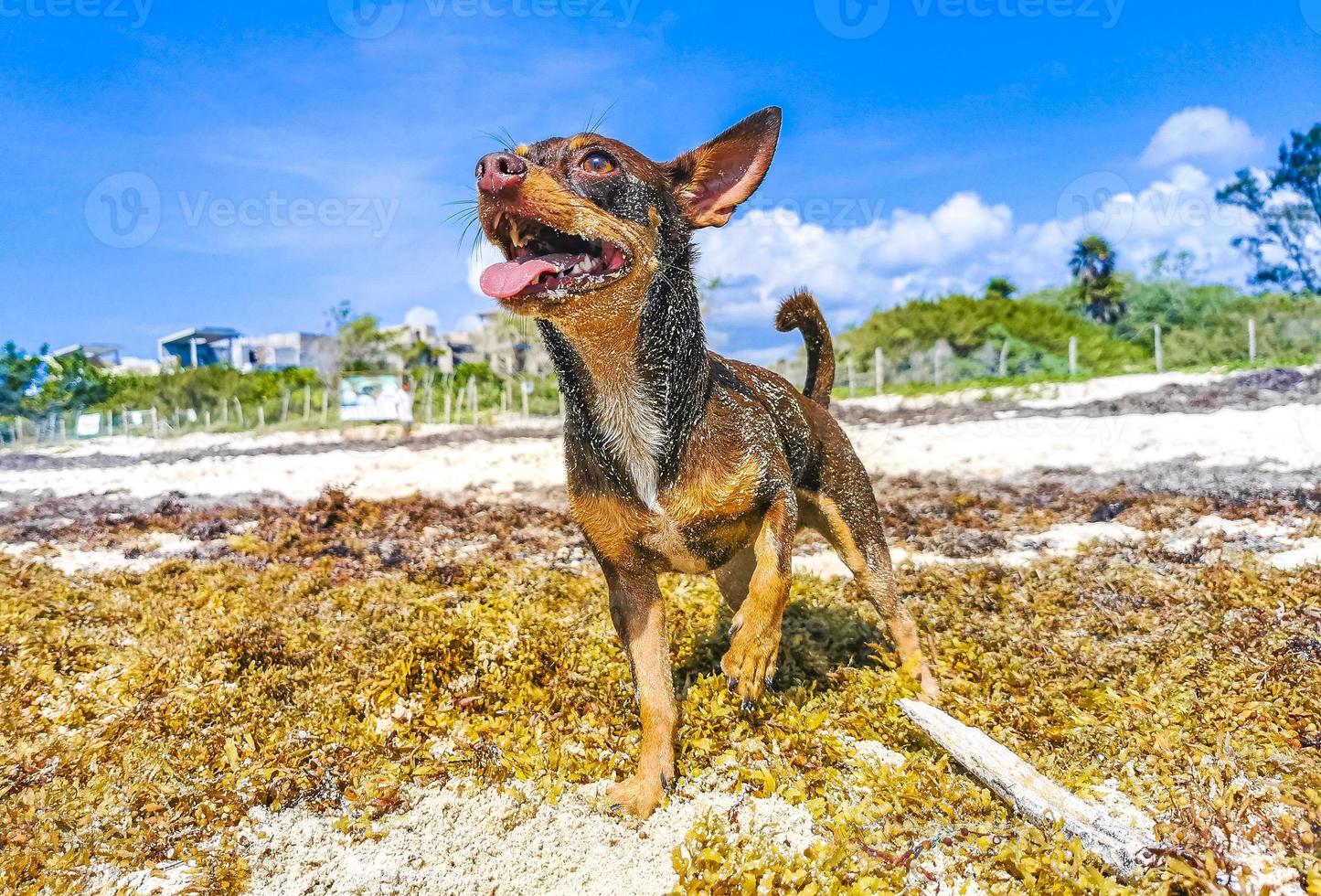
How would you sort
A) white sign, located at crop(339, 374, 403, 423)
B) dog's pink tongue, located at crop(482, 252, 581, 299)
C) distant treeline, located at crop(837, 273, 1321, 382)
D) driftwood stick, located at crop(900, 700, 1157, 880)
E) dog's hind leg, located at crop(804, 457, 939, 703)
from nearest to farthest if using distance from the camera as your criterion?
driftwood stick, located at crop(900, 700, 1157, 880) < dog's pink tongue, located at crop(482, 252, 581, 299) < dog's hind leg, located at crop(804, 457, 939, 703) < distant treeline, located at crop(837, 273, 1321, 382) < white sign, located at crop(339, 374, 403, 423)

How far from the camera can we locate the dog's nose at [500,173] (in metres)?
2.86

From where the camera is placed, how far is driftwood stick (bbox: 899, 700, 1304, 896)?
2.67 metres

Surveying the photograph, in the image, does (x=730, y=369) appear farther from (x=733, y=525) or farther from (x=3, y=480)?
(x=3, y=480)

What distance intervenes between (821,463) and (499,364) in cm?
3998

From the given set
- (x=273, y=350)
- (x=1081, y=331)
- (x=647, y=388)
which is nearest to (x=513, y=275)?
(x=647, y=388)

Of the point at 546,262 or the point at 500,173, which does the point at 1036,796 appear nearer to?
the point at 546,262

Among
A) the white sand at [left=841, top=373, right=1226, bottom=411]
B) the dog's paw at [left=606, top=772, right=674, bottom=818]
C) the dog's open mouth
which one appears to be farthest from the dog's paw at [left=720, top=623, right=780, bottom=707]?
the white sand at [left=841, top=373, right=1226, bottom=411]

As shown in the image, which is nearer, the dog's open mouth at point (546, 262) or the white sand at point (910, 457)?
the dog's open mouth at point (546, 262)

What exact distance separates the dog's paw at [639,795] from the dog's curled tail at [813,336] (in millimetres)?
2438

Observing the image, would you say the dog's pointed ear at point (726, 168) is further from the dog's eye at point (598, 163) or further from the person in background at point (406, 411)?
the person in background at point (406, 411)

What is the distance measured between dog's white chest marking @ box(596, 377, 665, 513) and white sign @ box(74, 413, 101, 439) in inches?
1747

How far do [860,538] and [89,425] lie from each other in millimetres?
45708

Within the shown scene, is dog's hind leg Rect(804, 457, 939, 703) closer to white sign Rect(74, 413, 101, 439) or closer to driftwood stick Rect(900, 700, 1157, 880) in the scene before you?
driftwood stick Rect(900, 700, 1157, 880)

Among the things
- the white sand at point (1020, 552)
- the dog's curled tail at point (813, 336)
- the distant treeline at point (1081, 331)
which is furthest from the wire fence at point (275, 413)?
the dog's curled tail at point (813, 336)
